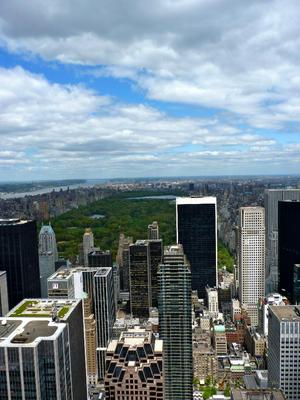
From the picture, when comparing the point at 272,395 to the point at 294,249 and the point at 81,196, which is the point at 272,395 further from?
the point at 81,196

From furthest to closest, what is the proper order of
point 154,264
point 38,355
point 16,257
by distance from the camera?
point 154,264, point 16,257, point 38,355

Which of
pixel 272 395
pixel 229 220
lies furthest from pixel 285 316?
pixel 229 220

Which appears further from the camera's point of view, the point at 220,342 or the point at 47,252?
the point at 47,252

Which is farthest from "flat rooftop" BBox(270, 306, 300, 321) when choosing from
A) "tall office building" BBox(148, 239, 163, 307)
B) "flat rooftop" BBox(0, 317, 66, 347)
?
"tall office building" BBox(148, 239, 163, 307)

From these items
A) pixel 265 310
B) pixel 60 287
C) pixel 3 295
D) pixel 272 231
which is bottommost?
pixel 265 310

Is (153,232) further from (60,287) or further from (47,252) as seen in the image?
(60,287)

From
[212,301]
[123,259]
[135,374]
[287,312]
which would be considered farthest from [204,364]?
[123,259]

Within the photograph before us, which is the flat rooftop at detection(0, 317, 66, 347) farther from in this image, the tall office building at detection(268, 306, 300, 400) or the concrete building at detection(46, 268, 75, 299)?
the concrete building at detection(46, 268, 75, 299)
